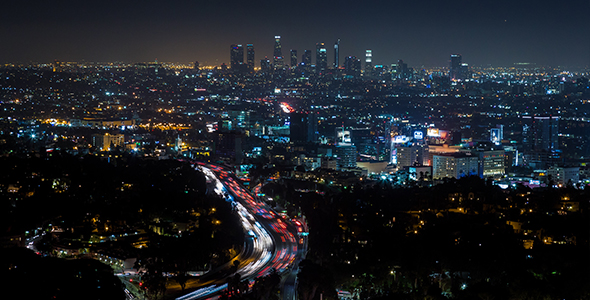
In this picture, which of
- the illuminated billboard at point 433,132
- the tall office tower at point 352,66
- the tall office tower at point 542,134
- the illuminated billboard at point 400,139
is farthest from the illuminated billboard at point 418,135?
the tall office tower at point 352,66

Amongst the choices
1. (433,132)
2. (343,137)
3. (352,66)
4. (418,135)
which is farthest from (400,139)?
(352,66)

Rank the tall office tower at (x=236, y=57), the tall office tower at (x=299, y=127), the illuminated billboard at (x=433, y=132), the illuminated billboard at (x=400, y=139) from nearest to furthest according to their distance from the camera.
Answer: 1. the illuminated billboard at (x=400, y=139)
2. the illuminated billboard at (x=433, y=132)
3. the tall office tower at (x=299, y=127)
4. the tall office tower at (x=236, y=57)

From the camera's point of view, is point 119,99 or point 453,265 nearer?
point 453,265

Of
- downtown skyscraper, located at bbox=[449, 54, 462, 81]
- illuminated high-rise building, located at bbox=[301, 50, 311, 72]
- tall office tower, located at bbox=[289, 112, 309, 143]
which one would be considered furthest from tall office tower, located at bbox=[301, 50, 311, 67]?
tall office tower, located at bbox=[289, 112, 309, 143]

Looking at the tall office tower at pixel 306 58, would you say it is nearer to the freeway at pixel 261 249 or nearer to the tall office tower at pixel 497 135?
the tall office tower at pixel 497 135

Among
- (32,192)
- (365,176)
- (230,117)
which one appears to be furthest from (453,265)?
(230,117)

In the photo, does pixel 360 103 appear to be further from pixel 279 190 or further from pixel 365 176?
pixel 279 190
